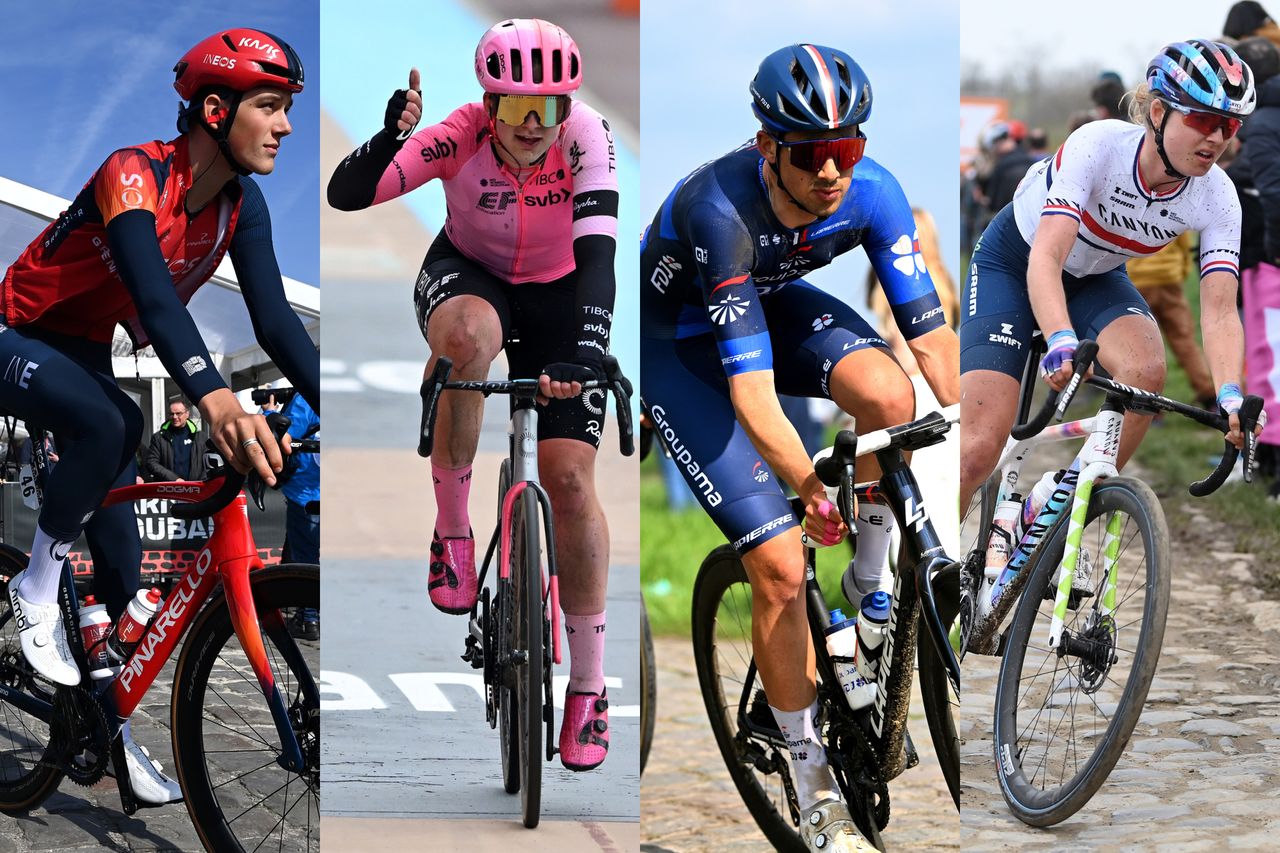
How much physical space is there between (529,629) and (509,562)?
0.21m

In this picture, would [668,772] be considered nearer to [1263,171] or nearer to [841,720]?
[841,720]

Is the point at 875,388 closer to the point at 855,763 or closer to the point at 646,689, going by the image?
the point at 855,763

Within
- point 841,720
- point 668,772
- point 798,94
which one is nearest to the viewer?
point 798,94

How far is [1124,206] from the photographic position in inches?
194

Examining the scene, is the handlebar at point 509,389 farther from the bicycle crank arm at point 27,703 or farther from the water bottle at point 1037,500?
Answer: the bicycle crank arm at point 27,703

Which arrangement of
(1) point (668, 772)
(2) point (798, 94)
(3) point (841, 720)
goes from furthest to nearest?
(1) point (668, 772) → (3) point (841, 720) → (2) point (798, 94)

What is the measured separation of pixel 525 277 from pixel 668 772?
8.81ft

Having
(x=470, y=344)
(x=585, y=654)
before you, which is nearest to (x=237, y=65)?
(x=470, y=344)

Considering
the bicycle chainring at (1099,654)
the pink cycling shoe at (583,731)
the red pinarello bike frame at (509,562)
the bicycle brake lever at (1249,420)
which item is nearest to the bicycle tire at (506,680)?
the red pinarello bike frame at (509,562)

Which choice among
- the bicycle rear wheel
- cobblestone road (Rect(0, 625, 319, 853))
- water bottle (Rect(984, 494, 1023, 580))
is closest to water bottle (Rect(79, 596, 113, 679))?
cobblestone road (Rect(0, 625, 319, 853))

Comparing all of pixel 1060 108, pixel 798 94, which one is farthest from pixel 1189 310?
pixel 798 94

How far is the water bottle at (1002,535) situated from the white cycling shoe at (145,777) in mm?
2631

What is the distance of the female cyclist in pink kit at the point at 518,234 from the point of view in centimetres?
486

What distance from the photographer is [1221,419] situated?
4.87 m
